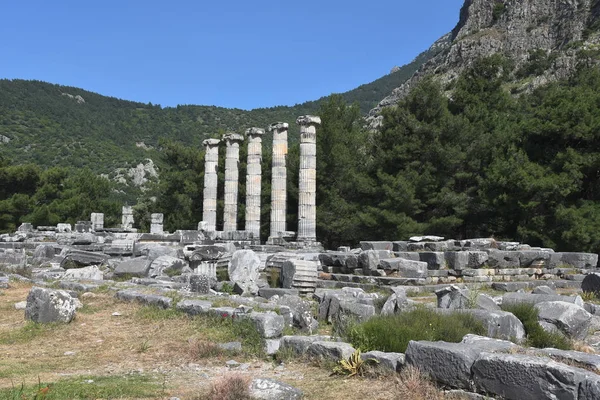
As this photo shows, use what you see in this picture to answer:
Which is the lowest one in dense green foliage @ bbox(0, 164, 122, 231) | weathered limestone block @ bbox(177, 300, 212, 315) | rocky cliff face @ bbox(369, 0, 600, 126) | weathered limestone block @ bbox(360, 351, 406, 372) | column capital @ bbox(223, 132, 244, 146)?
weathered limestone block @ bbox(360, 351, 406, 372)

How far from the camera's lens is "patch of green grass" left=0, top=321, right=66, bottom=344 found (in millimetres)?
8445

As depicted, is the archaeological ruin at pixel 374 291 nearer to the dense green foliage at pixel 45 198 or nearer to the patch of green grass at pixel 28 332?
the patch of green grass at pixel 28 332

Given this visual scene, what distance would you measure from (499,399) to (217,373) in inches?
126

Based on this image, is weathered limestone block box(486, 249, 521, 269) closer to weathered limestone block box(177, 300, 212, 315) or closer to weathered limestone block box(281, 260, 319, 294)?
weathered limestone block box(281, 260, 319, 294)

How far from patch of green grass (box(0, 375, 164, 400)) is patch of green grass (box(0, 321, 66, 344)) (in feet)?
8.90

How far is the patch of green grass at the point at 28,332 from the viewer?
8.45 m

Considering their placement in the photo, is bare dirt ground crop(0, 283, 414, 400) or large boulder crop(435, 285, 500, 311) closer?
bare dirt ground crop(0, 283, 414, 400)

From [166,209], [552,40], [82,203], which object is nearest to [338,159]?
[166,209]

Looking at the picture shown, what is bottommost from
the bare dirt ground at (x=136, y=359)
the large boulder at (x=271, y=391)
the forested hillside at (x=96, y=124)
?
the bare dirt ground at (x=136, y=359)

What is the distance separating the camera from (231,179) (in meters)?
37.1

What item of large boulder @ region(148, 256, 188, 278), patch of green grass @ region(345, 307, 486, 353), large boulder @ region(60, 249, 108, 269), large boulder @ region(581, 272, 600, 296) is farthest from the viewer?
large boulder @ region(60, 249, 108, 269)

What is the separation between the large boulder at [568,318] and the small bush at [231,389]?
5.13 m

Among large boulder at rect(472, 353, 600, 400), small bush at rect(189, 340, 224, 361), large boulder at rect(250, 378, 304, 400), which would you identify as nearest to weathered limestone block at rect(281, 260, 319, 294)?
small bush at rect(189, 340, 224, 361)

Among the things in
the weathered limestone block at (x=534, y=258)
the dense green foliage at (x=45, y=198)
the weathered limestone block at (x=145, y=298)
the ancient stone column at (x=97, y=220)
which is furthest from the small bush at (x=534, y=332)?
the dense green foliage at (x=45, y=198)
